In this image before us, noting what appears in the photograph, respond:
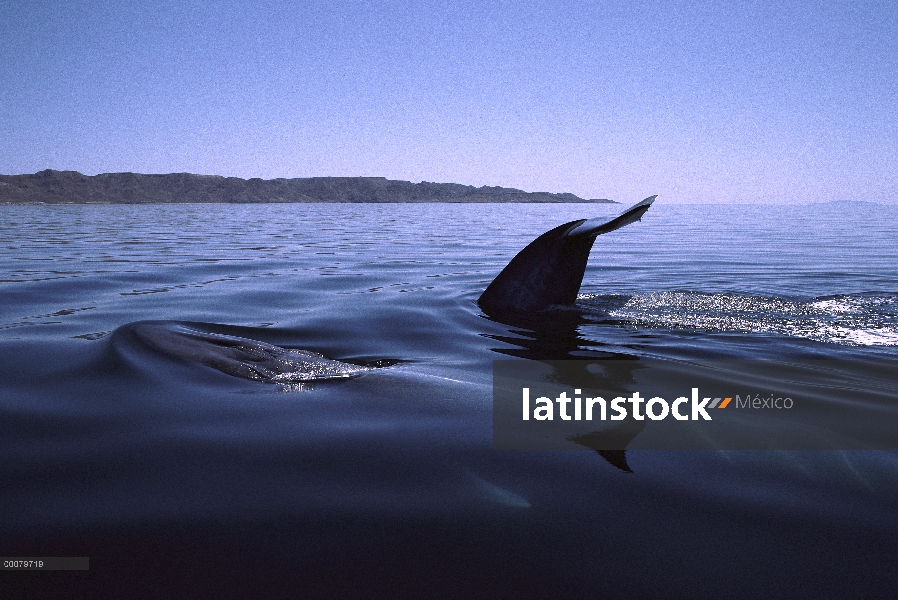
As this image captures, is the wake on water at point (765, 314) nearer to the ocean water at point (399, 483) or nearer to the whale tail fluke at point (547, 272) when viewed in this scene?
the ocean water at point (399, 483)

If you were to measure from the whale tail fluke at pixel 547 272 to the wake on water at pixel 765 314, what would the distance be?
0.77m

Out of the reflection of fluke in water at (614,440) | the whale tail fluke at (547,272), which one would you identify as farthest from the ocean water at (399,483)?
the whale tail fluke at (547,272)

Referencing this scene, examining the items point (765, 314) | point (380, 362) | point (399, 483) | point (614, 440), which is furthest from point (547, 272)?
point (399, 483)

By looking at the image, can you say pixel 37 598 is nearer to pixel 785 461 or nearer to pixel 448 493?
pixel 448 493

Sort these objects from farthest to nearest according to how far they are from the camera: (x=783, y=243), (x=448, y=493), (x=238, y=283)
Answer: (x=783, y=243) < (x=238, y=283) < (x=448, y=493)

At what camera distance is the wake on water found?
6532mm

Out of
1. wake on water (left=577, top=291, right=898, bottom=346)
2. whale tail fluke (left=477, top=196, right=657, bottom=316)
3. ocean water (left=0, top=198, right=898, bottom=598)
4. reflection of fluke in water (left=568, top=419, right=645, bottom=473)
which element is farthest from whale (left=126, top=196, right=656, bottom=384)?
reflection of fluke in water (left=568, top=419, right=645, bottom=473)

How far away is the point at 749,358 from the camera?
5480 millimetres

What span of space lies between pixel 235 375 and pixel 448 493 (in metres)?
2.52

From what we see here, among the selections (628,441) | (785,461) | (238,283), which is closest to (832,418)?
(785,461)

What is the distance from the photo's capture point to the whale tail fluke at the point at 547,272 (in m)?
6.68

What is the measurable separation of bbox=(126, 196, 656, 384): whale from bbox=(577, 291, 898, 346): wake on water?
878mm

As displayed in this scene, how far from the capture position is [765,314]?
7.68 metres

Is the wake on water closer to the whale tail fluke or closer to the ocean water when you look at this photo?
the ocean water
